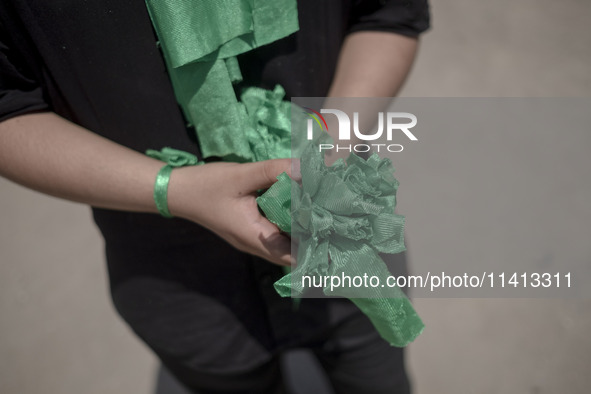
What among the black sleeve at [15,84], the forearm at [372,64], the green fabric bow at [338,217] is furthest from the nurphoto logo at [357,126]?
the black sleeve at [15,84]

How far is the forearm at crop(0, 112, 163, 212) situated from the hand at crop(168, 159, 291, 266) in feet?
0.14

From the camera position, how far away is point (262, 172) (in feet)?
1.39

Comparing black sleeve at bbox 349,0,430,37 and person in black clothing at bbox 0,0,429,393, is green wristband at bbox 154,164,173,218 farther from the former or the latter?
black sleeve at bbox 349,0,430,37

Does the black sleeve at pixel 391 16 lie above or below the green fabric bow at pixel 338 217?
above

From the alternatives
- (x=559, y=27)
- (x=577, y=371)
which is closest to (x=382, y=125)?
(x=577, y=371)

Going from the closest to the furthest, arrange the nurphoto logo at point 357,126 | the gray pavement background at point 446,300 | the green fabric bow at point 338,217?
the green fabric bow at point 338,217
the nurphoto logo at point 357,126
the gray pavement background at point 446,300

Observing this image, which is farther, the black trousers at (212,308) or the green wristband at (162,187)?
the black trousers at (212,308)

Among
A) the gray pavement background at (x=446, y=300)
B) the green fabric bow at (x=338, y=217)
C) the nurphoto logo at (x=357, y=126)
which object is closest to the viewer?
the green fabric bow at (x=338, y=217)

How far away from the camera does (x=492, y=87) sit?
156 cm

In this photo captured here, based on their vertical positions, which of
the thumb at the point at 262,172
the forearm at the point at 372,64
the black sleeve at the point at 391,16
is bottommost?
the thumb at the point at 262,172

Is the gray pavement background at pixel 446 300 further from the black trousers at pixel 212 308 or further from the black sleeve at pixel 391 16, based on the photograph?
the black sleeve at pixel 391 16

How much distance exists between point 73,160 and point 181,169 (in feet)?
0.39

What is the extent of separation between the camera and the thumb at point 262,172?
411mm

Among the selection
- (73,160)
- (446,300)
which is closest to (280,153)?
(73,160)
